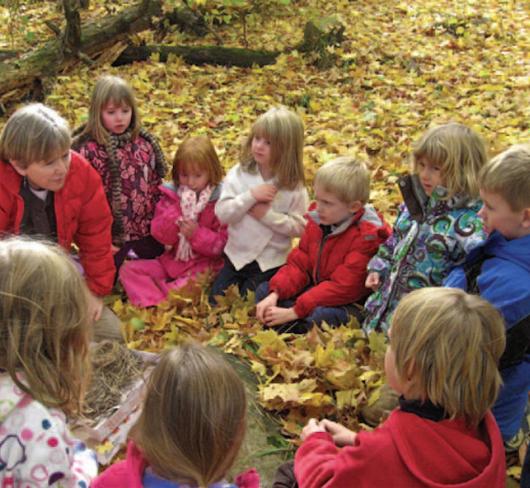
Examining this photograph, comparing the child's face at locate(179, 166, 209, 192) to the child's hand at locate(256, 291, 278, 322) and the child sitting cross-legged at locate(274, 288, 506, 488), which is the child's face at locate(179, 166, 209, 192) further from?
the child sitting cross-legged at locate(274, 288, 506, 488)

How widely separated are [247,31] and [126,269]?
6203 mm

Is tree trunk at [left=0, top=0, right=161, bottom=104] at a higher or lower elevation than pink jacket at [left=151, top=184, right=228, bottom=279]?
higher

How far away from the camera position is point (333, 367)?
3.57m

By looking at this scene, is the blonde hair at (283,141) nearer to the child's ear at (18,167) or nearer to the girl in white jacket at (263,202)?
the girl in white jacket at (263,202)

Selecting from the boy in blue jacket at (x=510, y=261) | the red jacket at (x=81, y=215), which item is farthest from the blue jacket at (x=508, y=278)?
the red jacket at (x=81, y=215)

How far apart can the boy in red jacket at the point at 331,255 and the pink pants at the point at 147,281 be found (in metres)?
0.82

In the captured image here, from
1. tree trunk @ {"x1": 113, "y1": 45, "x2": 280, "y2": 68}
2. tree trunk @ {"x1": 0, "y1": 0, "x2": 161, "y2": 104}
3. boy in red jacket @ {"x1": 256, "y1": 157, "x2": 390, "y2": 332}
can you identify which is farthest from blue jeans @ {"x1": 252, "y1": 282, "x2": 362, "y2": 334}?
tree trunk @ {"x1": 113, "y1": 45, "x2": 280, "y2": 68}

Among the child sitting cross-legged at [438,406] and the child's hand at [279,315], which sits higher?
the child sitting cross-legged at [438,406]

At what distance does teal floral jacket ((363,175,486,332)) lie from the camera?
3.40m

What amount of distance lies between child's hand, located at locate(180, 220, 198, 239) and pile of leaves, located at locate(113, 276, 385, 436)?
1.14 feet

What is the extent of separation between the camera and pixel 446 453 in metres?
2.11

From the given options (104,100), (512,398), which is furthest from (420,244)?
(104,100)

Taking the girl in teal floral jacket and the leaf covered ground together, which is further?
the leaf covered ground

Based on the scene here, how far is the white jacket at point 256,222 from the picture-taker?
14.4 feet
